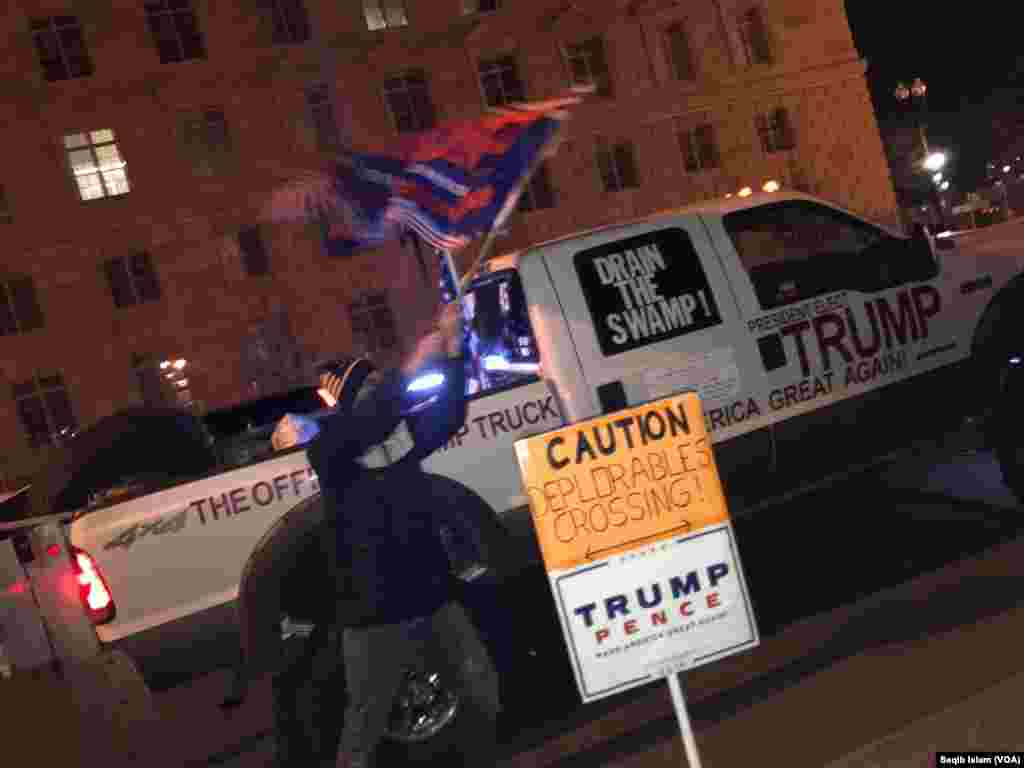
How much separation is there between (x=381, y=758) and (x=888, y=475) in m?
4.89

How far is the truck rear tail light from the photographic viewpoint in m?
4.71

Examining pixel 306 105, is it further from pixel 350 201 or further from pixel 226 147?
pixel 350 201

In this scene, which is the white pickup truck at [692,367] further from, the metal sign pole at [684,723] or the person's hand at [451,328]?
the metal sign pole at [684,723]

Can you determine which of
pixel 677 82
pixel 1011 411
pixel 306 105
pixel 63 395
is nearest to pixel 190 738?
pixel 1011 411

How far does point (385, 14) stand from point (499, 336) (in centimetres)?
2642

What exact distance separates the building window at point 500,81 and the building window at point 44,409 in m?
14.3

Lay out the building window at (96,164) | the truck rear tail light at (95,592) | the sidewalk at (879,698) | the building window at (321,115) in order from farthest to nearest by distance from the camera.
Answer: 1. the building window at (321,115)
2. the building window at (96,164)
3. the truck rear tail light at (95,592)
4. the sidewalk at (879,698)

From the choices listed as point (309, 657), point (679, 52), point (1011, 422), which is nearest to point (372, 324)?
point (679, 52)

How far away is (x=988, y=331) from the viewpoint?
20.4 feet

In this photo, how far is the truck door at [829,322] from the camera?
5969 mm

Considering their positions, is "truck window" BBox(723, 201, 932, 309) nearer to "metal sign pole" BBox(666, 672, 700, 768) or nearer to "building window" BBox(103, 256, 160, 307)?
Answer: "metal sign pole" BBox(666, 672, 700, 768)

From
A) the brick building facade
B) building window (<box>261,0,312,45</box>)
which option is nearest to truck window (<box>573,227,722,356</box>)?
the brick building facade

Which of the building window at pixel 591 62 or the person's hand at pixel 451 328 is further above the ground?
the building window at pixel 591 62

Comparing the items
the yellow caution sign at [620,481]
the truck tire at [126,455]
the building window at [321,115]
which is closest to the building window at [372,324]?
the building window at [321,115]
